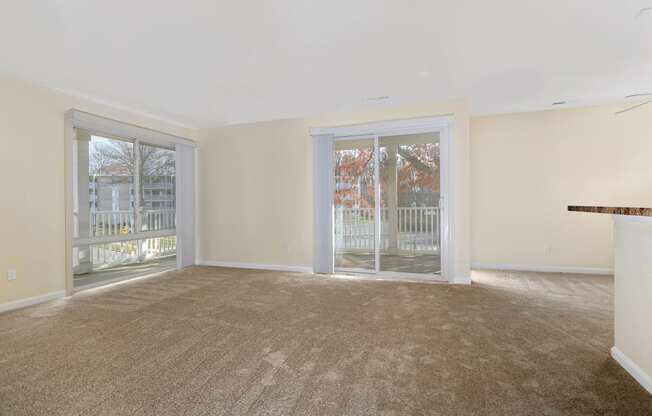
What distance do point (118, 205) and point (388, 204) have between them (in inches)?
154

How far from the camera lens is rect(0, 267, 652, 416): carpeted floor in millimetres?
1690

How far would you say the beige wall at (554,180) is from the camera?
463 centimetres

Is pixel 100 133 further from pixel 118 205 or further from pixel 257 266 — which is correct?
pixel 257 266

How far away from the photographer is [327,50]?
9.37ft

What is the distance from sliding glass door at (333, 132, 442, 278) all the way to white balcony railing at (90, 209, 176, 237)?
2.83 metres

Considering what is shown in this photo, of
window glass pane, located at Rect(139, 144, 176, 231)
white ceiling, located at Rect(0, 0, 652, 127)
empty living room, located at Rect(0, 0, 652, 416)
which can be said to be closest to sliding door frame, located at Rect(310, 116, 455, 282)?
empty living room, located at Rect(0, 0, 652, 416)

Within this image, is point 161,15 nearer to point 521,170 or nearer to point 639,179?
point 521,170

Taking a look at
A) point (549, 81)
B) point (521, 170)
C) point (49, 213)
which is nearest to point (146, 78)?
point (49, 213)

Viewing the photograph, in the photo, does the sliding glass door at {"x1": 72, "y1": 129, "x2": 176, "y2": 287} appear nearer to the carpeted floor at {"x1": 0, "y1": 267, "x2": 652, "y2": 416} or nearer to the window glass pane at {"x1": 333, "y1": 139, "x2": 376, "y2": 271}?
the carpeted floor at {"x1": 0, "y1": 267, "x2": 652, "y2": 416}

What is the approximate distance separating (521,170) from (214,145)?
16.5 feet

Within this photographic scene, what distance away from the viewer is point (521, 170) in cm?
510

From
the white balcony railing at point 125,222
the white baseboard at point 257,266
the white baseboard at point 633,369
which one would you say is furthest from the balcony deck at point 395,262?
the white balcony railing at point 125,222

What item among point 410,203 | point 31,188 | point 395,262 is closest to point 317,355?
point 395,262

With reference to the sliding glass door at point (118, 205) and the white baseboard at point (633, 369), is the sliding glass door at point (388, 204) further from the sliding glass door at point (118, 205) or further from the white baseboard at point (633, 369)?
the sliding glass door at point (118, 205)
